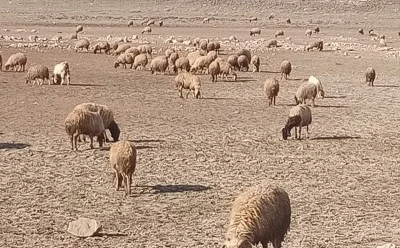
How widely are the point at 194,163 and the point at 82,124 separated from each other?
2.74 meters

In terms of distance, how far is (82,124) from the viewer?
1628cm

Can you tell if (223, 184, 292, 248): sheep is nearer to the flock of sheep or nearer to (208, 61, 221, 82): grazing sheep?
the flock of sheep

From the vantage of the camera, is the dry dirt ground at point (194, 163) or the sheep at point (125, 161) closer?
the dry dirt ground at point (194, 163)

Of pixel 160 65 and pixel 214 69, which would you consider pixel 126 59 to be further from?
pixel 214 69

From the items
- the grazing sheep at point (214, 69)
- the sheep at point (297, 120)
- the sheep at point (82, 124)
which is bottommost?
the grazing sheep at point (214, 69)

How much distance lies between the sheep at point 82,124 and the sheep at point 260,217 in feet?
23.8

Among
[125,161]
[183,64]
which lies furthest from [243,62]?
[125,161]

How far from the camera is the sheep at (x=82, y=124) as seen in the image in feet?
53.4

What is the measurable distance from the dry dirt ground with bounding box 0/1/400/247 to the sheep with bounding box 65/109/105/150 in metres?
0.41

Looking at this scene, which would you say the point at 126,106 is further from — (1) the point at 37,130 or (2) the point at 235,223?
(2) the point at 235,223

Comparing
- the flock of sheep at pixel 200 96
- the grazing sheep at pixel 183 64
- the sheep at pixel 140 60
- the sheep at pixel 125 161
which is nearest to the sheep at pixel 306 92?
the flock of sheep at pixel 200 96

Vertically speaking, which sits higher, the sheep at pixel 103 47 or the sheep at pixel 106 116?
the sheep at pixel 106 116

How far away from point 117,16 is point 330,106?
78039 millimetres

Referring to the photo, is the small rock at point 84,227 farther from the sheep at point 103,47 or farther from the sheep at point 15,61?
the sheep at point 103,47
